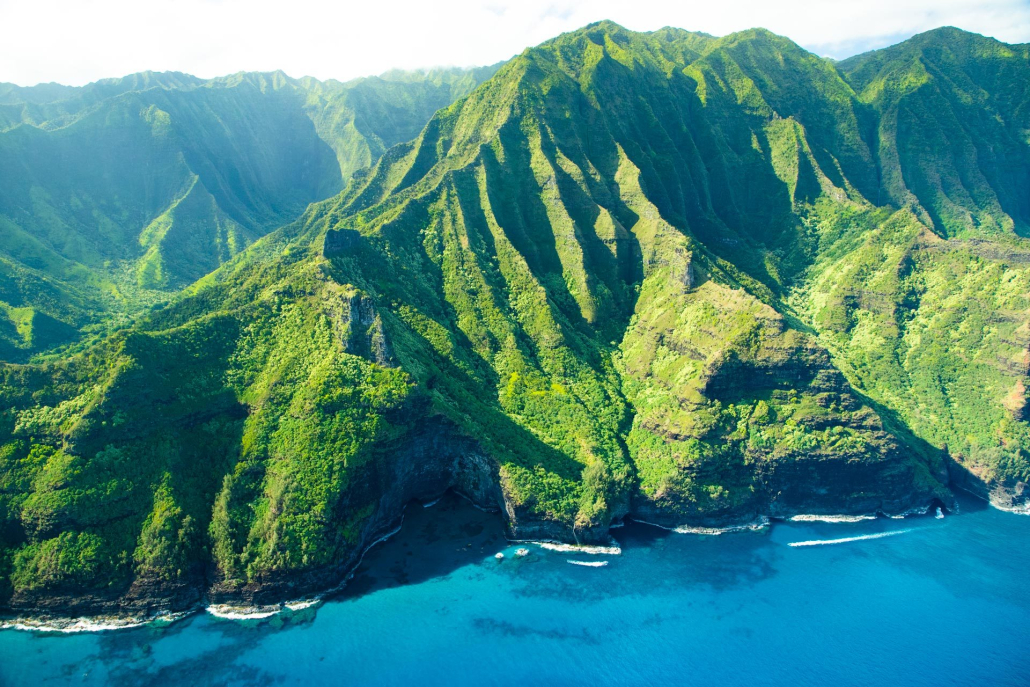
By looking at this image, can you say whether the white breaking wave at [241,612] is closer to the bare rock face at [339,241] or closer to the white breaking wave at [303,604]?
the white breaking wave at [303,604]

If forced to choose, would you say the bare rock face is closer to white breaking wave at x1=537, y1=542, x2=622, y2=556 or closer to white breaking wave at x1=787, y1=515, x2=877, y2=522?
white breaking wave at x1=537, y1=542, x2=622, y2=556

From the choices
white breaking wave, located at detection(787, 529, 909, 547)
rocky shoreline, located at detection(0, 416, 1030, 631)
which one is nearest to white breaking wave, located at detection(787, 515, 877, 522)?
rocky shoreline, located at detection(0, 416, 1030, 631)

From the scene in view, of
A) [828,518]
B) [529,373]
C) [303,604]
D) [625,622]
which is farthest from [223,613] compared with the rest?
[828,518]

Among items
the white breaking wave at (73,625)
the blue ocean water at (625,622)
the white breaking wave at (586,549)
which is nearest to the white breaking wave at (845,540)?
the blue ocean water at (625,622)

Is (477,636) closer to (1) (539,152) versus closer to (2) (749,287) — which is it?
(2) (749,287)

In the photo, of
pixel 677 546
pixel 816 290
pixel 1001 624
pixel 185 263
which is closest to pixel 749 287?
pixel 816 290

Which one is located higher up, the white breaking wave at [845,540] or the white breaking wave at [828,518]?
the white breaking wave at [828,518]

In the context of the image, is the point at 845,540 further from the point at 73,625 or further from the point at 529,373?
the point at 73,625
